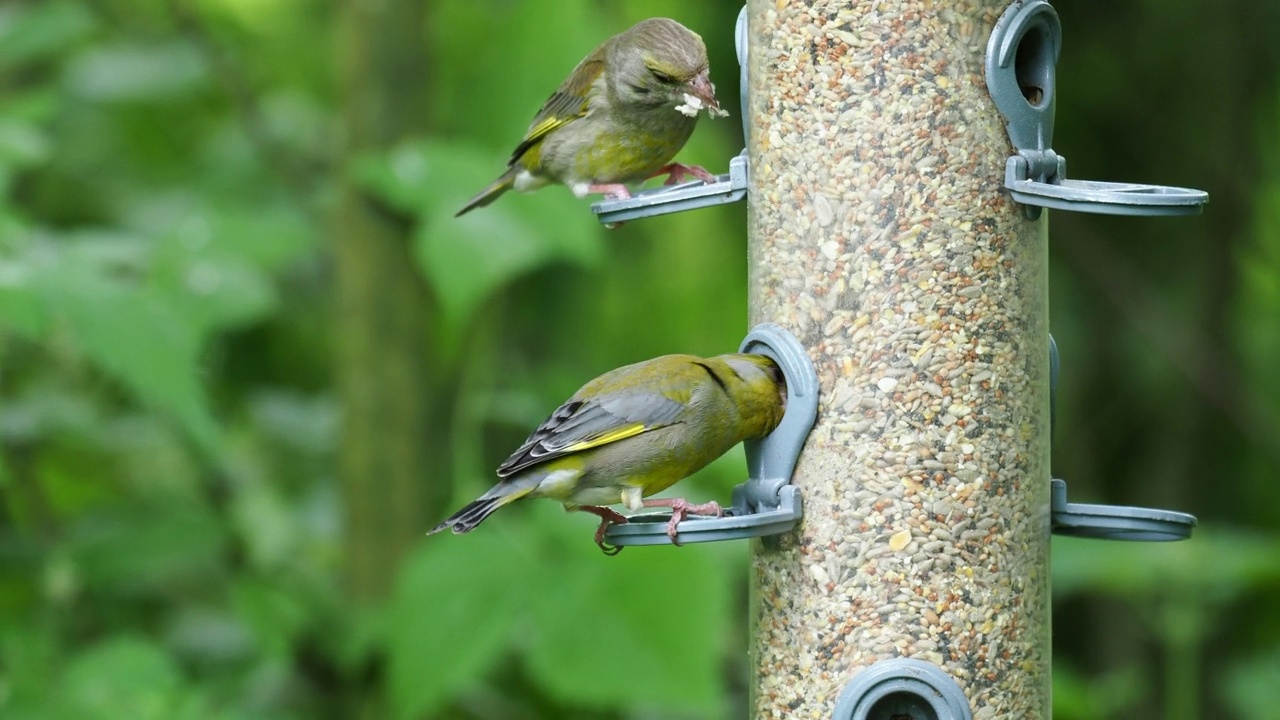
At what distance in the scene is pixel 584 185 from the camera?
4.75 meters

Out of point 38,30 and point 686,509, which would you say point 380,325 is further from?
point 686,509

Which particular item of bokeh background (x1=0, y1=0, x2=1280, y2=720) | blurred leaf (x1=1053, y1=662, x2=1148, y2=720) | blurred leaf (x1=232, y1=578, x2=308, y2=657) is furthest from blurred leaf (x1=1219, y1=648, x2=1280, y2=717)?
blurred leaf (x1=232, y1=578, x2=308, y2=657)

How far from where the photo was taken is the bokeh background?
4965mm

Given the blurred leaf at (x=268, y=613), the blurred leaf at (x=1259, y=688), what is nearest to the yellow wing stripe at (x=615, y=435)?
the blurred leaf at (x=268, y=613)

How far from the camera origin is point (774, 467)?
12.0 feet

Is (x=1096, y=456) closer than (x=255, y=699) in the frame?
No

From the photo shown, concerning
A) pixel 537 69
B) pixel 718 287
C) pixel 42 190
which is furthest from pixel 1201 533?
pixel 42 190

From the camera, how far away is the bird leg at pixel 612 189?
15.2ft

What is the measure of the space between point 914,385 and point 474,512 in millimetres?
1042

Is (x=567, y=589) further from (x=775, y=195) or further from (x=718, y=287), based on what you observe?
(x=718, y=287)

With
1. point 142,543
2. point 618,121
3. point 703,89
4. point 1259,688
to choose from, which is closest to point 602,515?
point 703,89

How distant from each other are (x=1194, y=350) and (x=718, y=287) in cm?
255

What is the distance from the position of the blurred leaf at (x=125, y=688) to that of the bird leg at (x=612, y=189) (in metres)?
2.02

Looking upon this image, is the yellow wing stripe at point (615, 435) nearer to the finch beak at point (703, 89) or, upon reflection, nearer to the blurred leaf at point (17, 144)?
the finch beak at point (703, 89)
